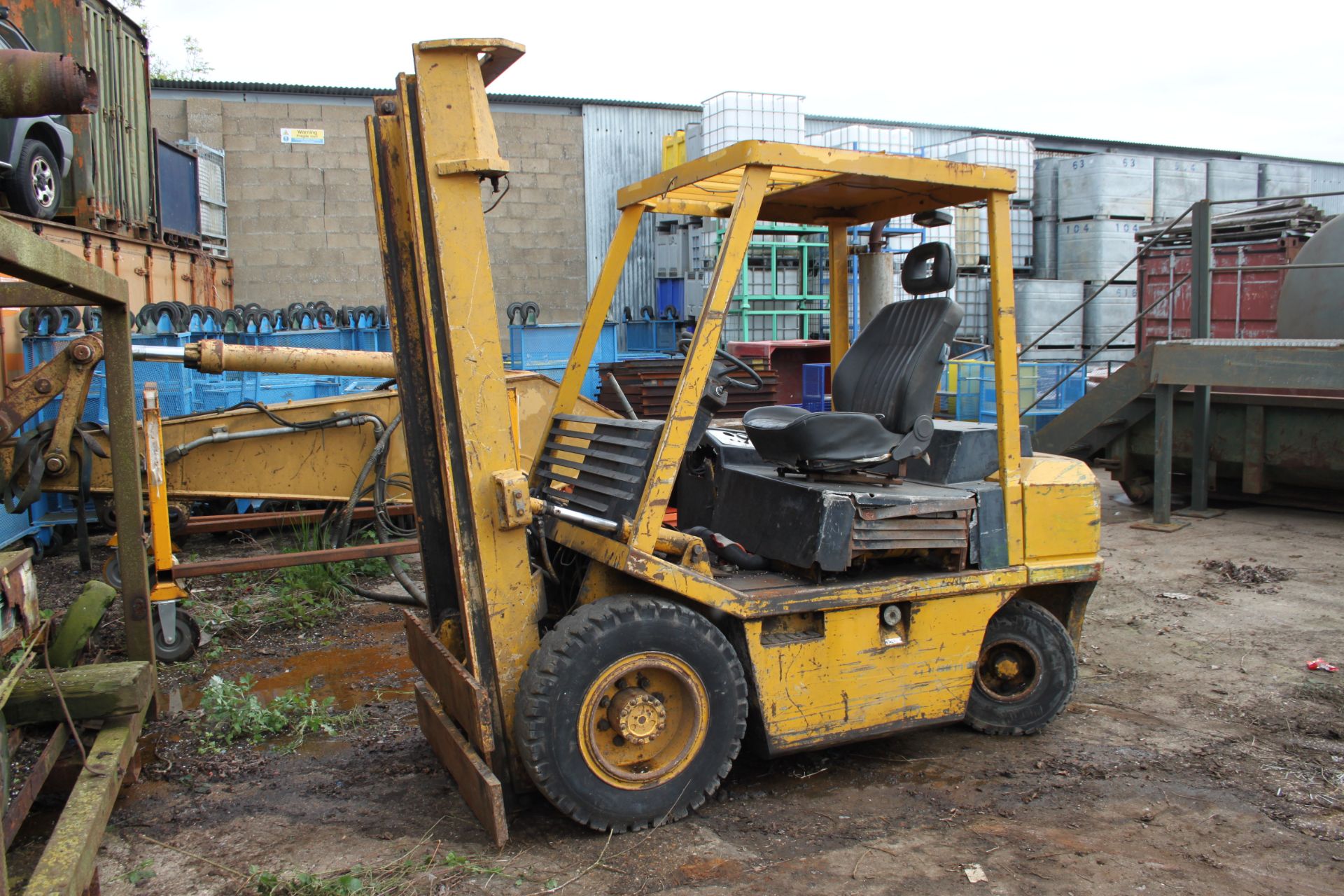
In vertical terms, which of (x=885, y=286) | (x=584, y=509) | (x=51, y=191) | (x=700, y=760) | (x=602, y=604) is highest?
(x=51, y=191)

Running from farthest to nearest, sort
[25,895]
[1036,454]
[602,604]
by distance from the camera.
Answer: [1036,454], [602,604], [25,895]

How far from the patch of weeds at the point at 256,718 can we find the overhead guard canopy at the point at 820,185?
2.72m

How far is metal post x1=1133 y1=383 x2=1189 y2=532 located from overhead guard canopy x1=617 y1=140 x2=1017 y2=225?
531cm

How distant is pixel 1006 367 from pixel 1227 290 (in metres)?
9.04

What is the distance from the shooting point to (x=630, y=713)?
3.55 m

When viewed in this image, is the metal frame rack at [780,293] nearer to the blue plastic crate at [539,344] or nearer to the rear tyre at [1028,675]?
the blue plastic crate at [539,344]

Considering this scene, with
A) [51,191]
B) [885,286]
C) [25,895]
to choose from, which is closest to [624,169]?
[51,191]

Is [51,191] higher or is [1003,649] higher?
[51,191]

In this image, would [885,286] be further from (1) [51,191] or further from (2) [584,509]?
(1) [51,191]

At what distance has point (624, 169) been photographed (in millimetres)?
20109

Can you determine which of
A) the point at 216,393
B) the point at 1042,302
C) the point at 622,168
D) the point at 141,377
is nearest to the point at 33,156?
the point at 141,377

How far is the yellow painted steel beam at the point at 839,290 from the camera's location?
495 centimetres

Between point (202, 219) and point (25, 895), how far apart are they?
15.7 metres

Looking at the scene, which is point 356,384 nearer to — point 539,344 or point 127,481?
point 539,344
